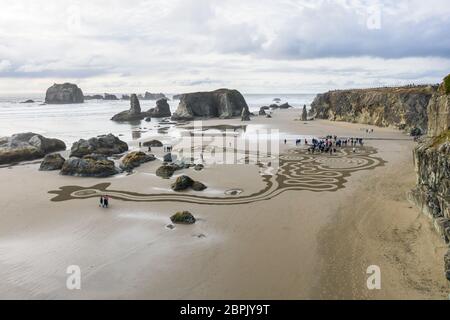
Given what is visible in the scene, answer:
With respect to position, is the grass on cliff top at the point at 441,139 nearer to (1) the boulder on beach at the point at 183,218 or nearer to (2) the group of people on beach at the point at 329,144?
(1) the boulder on beach at the point at 183,218

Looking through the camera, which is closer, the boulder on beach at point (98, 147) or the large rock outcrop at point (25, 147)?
the large rock outcrop at point (25, 147)

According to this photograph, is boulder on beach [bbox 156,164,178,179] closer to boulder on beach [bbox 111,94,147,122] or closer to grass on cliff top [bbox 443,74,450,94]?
grass on cliff top [bbox 443,74,450,94]

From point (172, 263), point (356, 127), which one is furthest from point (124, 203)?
point (356, 127)

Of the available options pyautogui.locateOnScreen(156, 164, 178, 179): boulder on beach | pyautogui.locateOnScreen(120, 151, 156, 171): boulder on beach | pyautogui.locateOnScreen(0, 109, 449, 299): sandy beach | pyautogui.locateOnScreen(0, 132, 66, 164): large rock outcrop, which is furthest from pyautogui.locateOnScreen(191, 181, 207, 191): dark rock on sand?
pyautogui.locateOnScreen(0, 132, 66, 164): large rock outcrop

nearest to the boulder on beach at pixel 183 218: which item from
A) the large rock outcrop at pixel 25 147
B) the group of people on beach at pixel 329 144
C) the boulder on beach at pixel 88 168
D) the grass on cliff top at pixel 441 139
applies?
the boulder on beach at pixel 88 168

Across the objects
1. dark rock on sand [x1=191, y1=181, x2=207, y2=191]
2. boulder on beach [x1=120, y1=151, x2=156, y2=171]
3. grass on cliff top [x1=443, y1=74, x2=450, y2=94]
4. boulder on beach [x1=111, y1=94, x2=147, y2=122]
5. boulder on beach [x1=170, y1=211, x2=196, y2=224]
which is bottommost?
Answer: boulder on beach [x1=170, y1=211, x2=196, y2=224]
